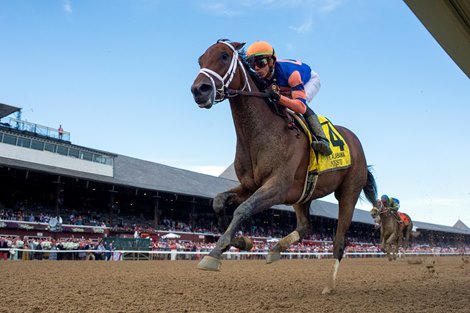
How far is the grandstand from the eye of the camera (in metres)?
28.0

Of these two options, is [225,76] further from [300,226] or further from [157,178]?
[157,178]

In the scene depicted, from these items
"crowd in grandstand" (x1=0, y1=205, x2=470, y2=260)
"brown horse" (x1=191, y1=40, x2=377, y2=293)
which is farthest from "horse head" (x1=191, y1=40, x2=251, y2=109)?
"crowd in grandstand" (x1=0, y1=205, x2=470, y2=260)

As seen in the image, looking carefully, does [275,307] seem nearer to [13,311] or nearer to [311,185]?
[311,185]

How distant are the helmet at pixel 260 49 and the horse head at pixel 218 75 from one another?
0.23 metres

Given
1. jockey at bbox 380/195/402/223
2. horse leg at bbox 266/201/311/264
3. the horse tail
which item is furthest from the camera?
jockey at bbox 380/195/402/223

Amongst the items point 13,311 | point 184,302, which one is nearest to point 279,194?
point 184,302

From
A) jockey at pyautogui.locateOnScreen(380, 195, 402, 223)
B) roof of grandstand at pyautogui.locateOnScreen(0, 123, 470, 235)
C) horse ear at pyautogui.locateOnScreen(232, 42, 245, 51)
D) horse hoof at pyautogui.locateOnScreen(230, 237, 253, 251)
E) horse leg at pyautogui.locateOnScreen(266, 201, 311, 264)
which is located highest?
roof of grandstand at pyautogui.locateOnScreen(0, 123, 470, 235)

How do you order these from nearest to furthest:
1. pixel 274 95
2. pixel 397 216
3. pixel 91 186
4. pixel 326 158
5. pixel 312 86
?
pixel 274 95
pixel 326 158
pixel 312 86
pixel 397 216
pixel 91 186

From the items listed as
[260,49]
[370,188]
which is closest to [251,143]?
[260,49]

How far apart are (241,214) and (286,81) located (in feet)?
6.93

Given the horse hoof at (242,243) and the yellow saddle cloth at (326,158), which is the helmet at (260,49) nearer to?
the yellow saddle cloth at (326,158)

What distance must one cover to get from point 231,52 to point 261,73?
2.24ft

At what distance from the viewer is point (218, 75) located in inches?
189

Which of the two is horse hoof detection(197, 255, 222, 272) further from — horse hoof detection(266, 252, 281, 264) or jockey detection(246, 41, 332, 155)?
jockey detection(246, 41, 332, 155)
